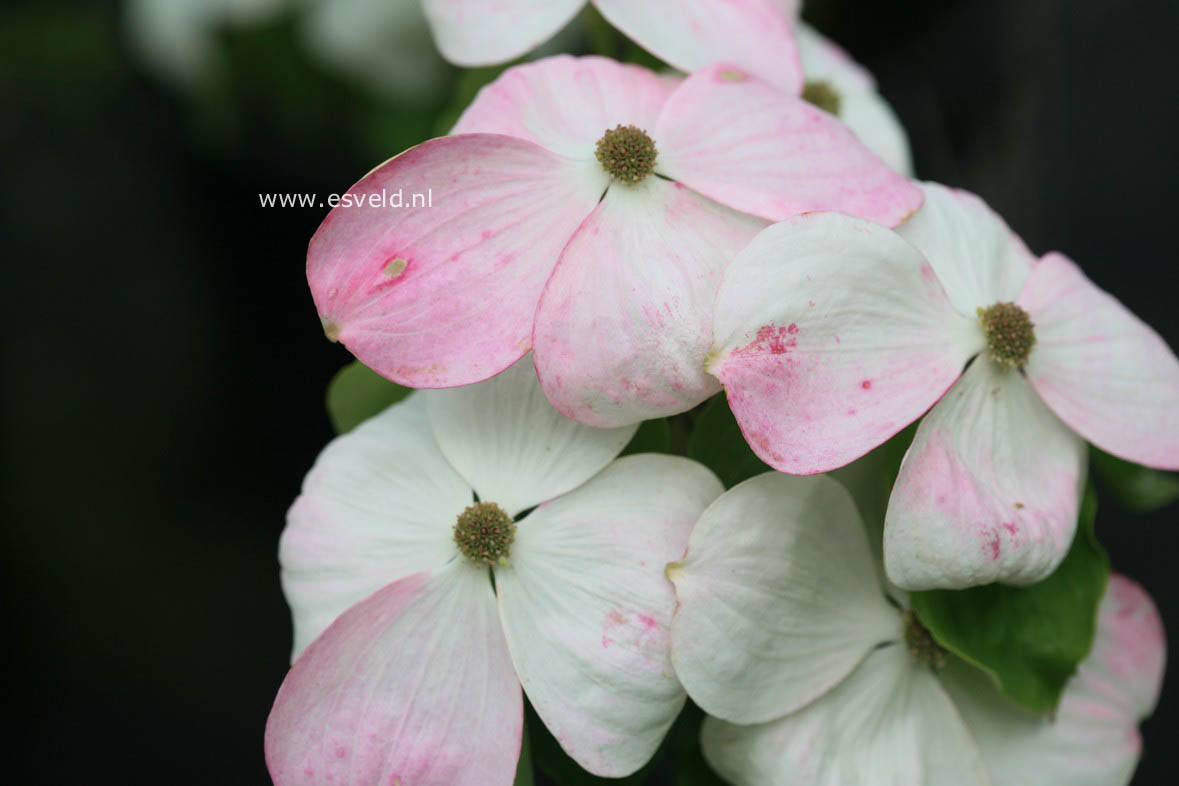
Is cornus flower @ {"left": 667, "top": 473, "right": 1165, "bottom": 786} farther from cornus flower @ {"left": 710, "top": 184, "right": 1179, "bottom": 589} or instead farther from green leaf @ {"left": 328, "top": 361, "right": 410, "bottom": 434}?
green leaf @ {"left": 328, "top": 361, "right": 410, "bottom": 434}

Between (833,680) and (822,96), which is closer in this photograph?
(833,680)

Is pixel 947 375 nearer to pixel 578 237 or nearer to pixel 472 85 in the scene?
pixel 578 237

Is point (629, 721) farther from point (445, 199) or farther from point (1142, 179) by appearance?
point (1142, 179)

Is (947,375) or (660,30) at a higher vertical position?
(660,30)

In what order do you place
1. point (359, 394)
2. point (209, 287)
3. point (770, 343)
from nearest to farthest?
point (770, 343), point (359, 394), point (209, 287)

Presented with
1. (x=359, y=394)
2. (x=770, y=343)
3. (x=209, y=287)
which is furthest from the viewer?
(x=209, y=287)

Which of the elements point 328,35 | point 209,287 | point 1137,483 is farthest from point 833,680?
point 209,287

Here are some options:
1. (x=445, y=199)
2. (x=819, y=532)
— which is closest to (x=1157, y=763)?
(x=819, y=532)
